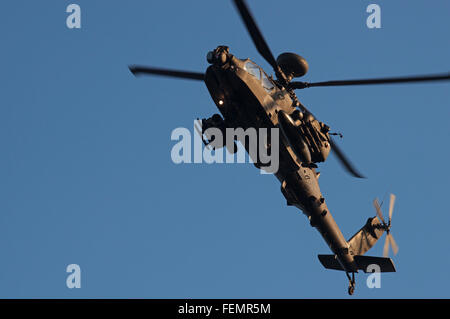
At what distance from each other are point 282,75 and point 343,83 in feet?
8.61

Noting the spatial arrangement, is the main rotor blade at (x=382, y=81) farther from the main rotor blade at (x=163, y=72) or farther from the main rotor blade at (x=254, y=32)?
the main rotor blade at (x=163, y=72)

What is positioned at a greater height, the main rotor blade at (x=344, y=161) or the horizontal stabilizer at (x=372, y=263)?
the main rotor blade at (x=344, y=161)

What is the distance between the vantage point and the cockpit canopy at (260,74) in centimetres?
2180

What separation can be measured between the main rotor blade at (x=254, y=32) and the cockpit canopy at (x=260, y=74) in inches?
19.4

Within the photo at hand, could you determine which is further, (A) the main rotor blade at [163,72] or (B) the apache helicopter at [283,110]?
(A) the main rotor blade at [163,72]

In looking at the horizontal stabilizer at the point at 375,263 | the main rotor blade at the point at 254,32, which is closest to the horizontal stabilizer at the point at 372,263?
the horizontal stabilizer at the point at 375,263

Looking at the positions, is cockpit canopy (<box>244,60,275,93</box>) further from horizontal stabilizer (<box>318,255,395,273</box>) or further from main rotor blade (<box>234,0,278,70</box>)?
horizontal stabilizer (<box>318,255,395,273</box>)

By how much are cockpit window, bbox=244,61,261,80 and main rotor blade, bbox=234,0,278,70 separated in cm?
53

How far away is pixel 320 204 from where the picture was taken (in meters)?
24.8

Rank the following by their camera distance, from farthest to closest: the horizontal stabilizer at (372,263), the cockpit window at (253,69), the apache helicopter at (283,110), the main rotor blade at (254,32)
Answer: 1. the horizontal stabilizer at (372,263)
2. the cockpit window at (253,69)
3. the apache helicopter at (283,110)
4. the main rotor blade at (254,32)
